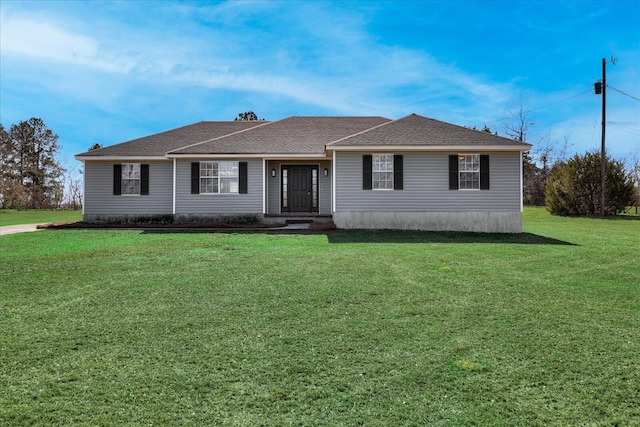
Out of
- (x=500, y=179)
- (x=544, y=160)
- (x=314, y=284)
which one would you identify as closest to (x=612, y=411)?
(x=314, y=284)

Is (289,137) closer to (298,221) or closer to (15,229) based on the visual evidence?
(298,221)

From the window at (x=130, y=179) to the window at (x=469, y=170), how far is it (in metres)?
12.9

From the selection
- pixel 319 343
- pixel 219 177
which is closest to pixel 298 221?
pixel 219 177

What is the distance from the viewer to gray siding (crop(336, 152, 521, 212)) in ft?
47.6

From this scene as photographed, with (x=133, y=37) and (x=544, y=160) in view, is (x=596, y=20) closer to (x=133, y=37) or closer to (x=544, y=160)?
(x=133, y=37)

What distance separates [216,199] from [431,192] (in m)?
8.47

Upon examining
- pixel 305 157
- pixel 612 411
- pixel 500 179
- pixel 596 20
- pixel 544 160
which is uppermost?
pixel 596 20

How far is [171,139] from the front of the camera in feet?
Answer: 61.1

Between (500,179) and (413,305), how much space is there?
1127 cm

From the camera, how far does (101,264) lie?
775cm

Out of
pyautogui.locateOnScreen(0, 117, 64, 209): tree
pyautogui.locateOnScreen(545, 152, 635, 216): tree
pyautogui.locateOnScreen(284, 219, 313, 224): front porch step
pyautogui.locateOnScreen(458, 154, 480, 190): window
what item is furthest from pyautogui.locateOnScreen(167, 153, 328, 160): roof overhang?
pyautogui.locateOnScreen(0, 117, 64, 209): tree

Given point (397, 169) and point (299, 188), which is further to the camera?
point (299, 188)

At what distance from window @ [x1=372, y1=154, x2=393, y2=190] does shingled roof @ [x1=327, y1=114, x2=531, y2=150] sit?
0.59 m

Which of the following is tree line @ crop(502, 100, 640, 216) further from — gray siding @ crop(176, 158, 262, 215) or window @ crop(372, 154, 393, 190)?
gray siding @ crop(176, 158, 262, 215)
